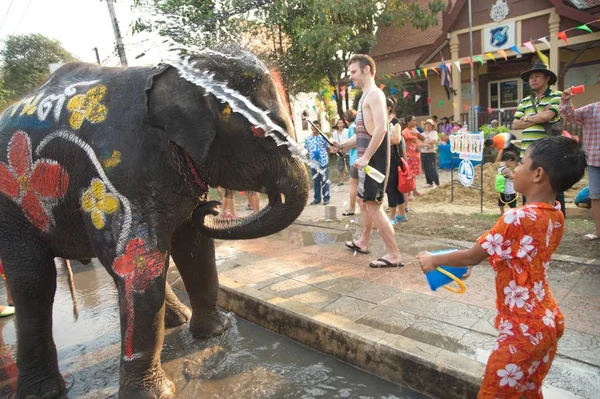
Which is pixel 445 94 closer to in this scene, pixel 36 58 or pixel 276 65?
pixel 276 65

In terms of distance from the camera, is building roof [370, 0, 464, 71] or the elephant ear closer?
the elephant ear

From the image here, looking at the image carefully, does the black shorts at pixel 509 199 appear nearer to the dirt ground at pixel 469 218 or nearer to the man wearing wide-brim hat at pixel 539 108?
the dirt ground at pixel 469 218

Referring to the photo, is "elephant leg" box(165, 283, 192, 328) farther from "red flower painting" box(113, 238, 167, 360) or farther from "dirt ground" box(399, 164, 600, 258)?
"dirt ground" box(399, 164, 600, 258)

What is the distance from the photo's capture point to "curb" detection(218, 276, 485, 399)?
2326 mm

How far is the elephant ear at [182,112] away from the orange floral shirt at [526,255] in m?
1.48

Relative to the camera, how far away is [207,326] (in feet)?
11.0

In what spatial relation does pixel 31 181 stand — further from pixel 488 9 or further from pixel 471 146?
pixel 488 9

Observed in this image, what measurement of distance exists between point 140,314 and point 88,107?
124 cm

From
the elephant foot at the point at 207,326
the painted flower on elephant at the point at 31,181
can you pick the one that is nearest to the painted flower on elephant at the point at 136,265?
the painted flower on elephant at the point at 31,181

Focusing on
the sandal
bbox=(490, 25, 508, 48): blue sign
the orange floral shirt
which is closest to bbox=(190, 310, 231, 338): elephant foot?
the orange floral shirt

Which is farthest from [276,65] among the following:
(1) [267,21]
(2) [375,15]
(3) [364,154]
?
(2) [375,15]

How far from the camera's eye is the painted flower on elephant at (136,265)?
2.36 m

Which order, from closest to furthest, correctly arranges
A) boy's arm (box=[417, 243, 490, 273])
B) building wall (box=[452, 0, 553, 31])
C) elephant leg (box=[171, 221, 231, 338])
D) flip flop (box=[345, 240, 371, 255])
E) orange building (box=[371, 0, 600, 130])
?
boy's arm (box=[417, 243, 490, 273])
elephant leg (box=[171, 221, 231, 338])
flip flop (box=[345, 240, 371, 255])
orange building (box=[371, 0, 600, 130])
building wall (box=[452, 0, 553, 31])

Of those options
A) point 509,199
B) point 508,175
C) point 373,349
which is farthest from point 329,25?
point 373,349
